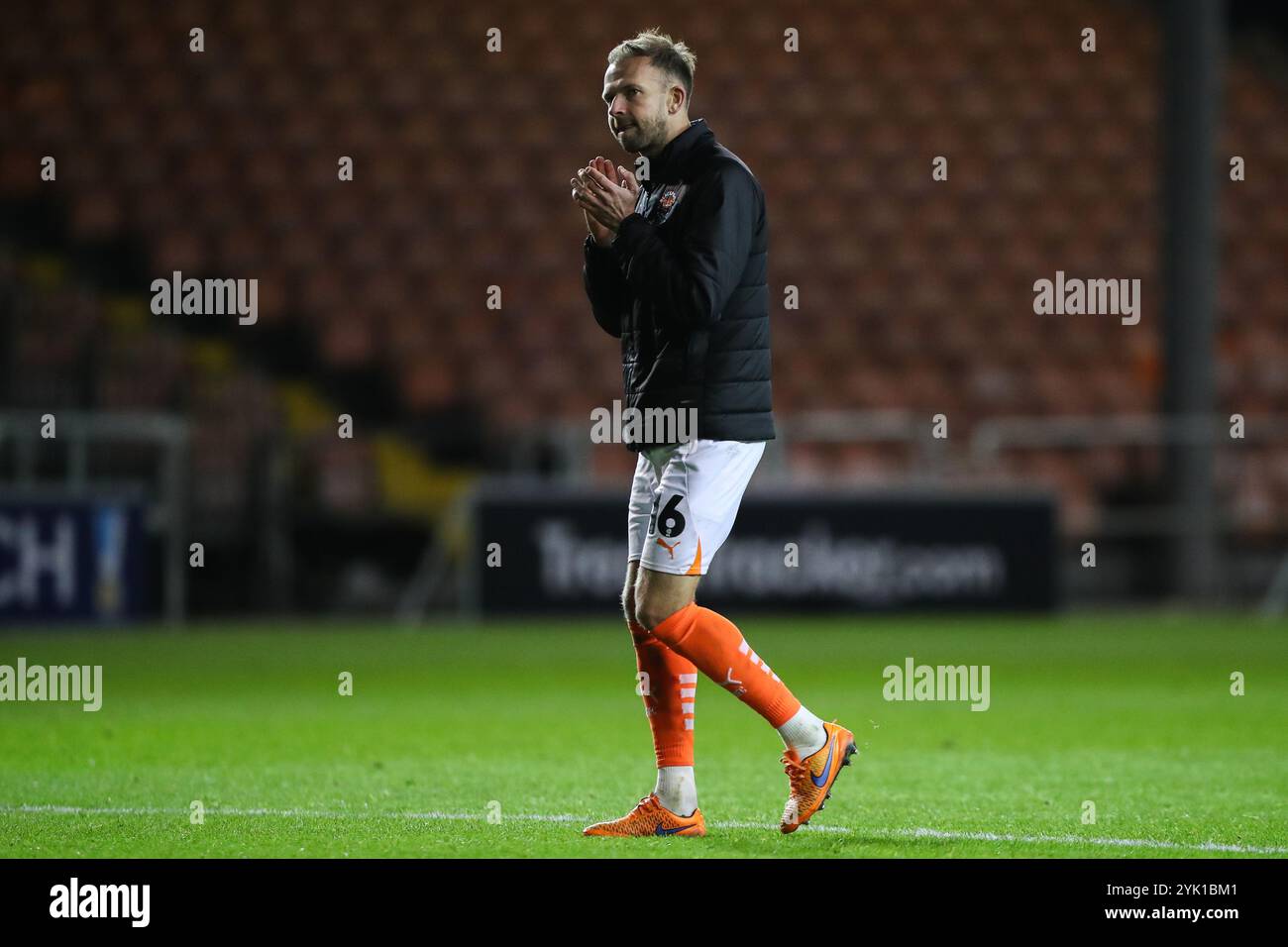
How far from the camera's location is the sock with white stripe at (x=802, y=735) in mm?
5758

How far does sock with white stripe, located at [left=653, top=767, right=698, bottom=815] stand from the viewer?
5848mm

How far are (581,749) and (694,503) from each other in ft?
9.28

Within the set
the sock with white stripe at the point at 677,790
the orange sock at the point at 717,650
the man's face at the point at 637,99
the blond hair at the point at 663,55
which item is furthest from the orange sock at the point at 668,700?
the blond hair at the point at 663,55

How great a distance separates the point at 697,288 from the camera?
5445 millimetres

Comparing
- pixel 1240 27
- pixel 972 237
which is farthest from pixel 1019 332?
pixel 1240 27

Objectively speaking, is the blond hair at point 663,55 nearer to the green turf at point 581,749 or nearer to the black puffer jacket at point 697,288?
the black puffer jacket at point 697,288

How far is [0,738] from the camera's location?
27.7 ft

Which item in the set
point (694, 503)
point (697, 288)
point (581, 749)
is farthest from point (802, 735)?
point (581, 749)

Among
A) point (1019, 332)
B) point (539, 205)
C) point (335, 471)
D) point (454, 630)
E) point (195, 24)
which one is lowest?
point (454, 630)

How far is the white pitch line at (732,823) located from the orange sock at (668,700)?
31 cm

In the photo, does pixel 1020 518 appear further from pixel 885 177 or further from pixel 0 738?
pixel 0 738

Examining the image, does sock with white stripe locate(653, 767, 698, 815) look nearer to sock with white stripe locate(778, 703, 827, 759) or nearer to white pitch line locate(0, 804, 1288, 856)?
white pitch line locate(0, 804, 1288, 856)
